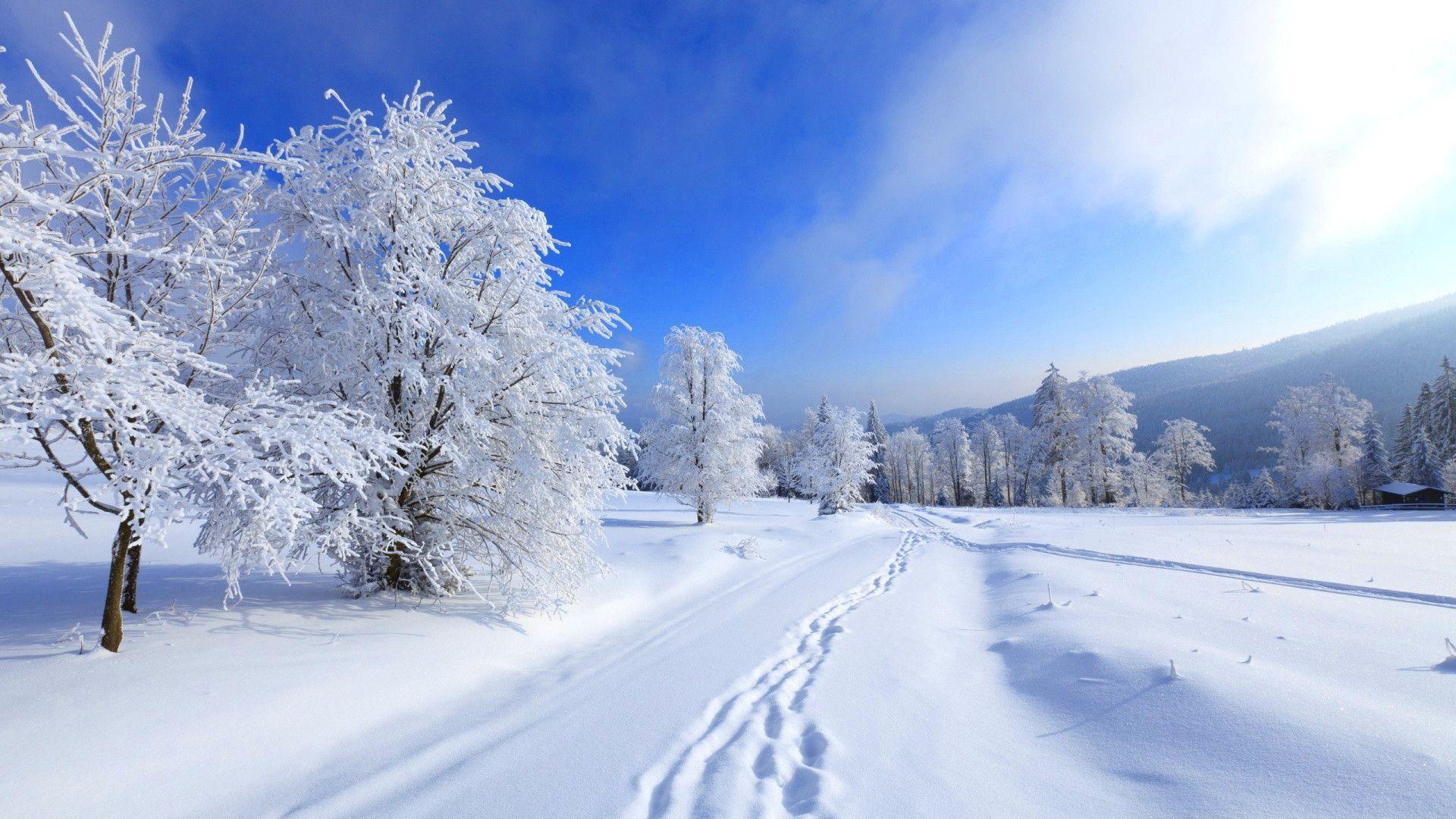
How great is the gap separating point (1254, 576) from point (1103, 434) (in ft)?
108

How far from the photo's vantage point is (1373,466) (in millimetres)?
33625

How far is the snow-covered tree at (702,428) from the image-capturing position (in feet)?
73.3

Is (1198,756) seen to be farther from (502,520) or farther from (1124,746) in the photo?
(502,520)

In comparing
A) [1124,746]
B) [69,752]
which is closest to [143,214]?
[69,752]

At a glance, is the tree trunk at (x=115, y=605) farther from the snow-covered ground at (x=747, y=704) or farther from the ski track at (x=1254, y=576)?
the ski track at (x=1254, y=576)

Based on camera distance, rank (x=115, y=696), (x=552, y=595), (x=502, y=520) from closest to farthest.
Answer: (x=115, y=696) < (x=502, y=520) < (x=552, y=595)

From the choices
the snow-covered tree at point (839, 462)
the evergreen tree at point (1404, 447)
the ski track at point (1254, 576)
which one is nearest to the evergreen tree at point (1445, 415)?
the evergreen tree at point (1404, 447)

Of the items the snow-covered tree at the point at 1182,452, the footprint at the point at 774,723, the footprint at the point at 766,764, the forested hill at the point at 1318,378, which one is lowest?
the footprint at the point at 774,723

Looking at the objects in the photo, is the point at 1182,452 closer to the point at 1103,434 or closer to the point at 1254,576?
the point at 1103,434

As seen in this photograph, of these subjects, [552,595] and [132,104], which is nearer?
[132,104]

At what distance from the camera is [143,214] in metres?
5.30

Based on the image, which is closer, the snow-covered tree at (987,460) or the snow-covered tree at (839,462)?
the snow-covered tree at (839,462)

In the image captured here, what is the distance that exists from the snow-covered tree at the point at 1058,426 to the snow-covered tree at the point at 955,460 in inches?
864

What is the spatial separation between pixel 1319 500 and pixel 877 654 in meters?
44.4
